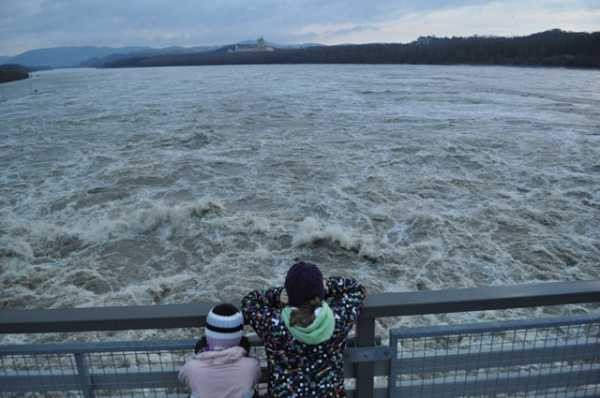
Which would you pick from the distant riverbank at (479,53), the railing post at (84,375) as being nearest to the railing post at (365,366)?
the railing post at (84,375)

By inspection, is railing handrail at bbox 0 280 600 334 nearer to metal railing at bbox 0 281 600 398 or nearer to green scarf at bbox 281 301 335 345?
metal railing at bbox 0 281 600 398

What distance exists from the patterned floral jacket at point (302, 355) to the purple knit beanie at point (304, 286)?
0.26 feet

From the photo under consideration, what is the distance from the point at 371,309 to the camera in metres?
1.55

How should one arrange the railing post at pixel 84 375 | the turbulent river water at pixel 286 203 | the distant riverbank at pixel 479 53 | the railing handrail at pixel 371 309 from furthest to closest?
the distant riverbank at pixel 479 53
the turbulent river water at pixel 286 203
the railing post at pixel 84 375
the railing handrail at pixel 371 309

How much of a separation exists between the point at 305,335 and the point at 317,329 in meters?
0.05

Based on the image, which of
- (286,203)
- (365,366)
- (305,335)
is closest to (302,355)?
(305,335)

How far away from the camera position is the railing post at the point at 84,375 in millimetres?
1597

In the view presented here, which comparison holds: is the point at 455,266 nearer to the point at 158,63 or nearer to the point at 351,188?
the point at 351,188

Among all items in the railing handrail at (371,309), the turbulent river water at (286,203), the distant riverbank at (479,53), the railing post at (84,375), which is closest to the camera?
the railing handrail at (371,309)

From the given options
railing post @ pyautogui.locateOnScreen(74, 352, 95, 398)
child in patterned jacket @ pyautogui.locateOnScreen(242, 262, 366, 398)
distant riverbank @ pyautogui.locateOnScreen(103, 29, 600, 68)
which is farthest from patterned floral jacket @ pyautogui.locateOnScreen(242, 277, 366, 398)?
distant riverbank @ pyautogui.locateOnScreen(103, 29, 600, 68)

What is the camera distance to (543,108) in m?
21.7

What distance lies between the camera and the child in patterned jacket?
1597 millimetres

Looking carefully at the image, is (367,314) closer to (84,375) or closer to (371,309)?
(371,309)

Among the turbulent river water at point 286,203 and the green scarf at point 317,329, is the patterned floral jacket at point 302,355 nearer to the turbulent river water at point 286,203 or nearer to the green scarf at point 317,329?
the green scarf at point 317,329
